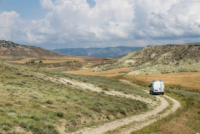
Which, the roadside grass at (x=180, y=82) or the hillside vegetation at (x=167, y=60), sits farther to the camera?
the hillside vegetation at (x=167, y=60)

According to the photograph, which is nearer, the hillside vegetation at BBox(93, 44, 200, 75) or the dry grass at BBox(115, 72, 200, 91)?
the dry grass at BBox(115, 72, 200, 91)

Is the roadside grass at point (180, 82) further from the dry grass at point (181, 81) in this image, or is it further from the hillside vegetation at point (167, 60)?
the hillside vegetation at point (167, 60)

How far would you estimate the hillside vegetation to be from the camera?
8319 cm

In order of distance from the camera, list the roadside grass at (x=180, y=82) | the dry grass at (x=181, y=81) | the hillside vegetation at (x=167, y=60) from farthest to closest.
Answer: the hillside vegetation at (x=167, y=60) → the dry grass at (x=181, y=81) → the roadside grass at (x=180, y=82)

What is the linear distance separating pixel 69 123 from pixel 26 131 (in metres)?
3.26

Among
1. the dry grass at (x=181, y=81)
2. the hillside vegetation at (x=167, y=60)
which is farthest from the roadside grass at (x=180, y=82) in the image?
the hillside vegetation at (x=167, y=60)

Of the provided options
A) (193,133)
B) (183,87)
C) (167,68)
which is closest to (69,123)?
(193,133)

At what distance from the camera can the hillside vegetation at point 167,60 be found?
8319 centimetres

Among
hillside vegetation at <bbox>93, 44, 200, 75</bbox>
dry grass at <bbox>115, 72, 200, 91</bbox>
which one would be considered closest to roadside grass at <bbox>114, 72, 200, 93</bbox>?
dry grass at <bbox>115, 72, 200, 91</bbox>

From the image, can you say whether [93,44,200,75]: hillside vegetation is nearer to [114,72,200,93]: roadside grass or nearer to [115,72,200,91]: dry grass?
[115,72,200,91]: dry grass

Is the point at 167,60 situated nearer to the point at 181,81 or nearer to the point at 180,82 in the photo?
the point at 181,81

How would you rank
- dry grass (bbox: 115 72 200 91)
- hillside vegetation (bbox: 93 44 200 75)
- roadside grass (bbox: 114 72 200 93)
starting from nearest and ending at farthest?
1. roadside grass (bbox: 114 72 200 93)
2. dry grass (bbox: 115 72 200 91)
3. hillside vegetation (bbox: 93 44 200 75)

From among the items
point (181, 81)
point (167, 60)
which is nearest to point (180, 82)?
point (181, 81)

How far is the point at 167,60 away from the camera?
10238 centimetres
